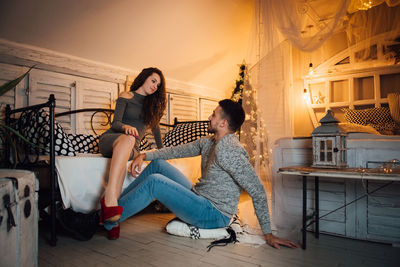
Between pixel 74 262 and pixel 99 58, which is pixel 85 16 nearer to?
pixel 99 58

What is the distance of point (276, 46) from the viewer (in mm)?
1989

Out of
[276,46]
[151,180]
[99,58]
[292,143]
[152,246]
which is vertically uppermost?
[99,58]

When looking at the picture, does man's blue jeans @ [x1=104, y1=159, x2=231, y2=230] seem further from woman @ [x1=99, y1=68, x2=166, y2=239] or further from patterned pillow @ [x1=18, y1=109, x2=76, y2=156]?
patterned pillow @ [x1=18, y1=109, x2=76, y2=156]

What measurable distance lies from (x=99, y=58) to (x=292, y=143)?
241 cm

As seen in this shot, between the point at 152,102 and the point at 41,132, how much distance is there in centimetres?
93

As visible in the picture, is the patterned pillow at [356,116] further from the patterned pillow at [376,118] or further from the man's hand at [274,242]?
the man's hand at [274,242]

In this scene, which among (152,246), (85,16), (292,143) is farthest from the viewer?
(85,16)

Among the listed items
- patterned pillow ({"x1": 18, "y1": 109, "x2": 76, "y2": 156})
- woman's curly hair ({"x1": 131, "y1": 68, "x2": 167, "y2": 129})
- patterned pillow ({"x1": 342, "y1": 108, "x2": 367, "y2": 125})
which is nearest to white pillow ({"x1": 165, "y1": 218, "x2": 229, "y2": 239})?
woman's curly hair ({"x1": 131, "y1": 68, "x2": 167, "y2": 129})

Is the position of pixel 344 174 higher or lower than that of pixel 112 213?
higher

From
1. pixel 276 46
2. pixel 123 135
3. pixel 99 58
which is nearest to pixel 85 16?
pixel 99 58

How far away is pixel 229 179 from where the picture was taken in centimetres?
167

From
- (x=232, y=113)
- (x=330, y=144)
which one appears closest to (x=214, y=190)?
(x=232, y=113)

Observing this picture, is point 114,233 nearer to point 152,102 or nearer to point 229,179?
point 229,179

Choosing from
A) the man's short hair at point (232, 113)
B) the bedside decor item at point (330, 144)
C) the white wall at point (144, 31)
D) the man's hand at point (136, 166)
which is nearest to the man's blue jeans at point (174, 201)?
the man's hand at point (136, 166)
